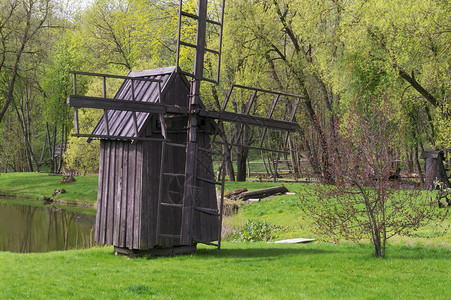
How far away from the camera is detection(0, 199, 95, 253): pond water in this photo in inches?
902

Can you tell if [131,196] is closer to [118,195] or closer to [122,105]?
[118,195]

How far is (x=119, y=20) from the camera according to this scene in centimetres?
4138

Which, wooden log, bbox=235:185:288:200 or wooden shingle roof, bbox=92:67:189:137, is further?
wooden log, bbox=235:185:288:200

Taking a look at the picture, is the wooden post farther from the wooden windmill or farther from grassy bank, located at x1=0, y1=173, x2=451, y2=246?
grassy bank, located at x1=0, y1=173, x2=451, y2=246

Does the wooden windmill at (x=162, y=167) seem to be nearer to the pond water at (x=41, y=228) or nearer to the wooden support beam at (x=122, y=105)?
the wooden support beam at (x=122, y=105)

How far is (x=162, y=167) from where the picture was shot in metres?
12.6

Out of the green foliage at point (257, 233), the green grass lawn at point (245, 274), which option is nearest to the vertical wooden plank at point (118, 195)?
the green grass lawn at point (245, 274)

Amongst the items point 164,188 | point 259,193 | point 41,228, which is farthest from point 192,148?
point 259,193

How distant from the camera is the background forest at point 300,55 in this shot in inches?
765

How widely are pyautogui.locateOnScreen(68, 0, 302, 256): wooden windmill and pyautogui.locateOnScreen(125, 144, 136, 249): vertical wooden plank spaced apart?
0.02m

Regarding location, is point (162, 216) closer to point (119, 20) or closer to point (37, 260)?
point (37, 260)

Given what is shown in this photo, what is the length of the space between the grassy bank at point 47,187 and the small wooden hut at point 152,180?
2534 centimetres

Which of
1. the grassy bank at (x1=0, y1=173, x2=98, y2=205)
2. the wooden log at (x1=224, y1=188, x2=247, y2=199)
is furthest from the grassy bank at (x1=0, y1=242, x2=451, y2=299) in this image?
the grassy bank at (x1=0, y1=173, x2=98, y2=205)

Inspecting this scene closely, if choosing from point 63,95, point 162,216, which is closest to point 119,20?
point 63,95
